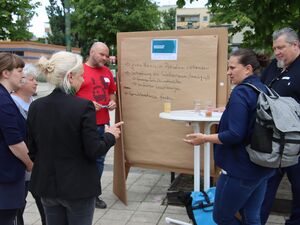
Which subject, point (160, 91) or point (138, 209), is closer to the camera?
point (138, 209)

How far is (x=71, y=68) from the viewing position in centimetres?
240

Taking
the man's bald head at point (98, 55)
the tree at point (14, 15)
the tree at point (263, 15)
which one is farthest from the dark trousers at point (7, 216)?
the tree at point (14, 15)

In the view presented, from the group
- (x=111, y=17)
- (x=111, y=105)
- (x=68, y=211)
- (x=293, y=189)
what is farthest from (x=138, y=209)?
(x=111, y=17)

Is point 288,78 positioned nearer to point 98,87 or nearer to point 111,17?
point 98,87

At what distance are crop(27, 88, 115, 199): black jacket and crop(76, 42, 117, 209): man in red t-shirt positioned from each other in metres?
1.99

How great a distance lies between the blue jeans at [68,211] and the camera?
2.44 meters

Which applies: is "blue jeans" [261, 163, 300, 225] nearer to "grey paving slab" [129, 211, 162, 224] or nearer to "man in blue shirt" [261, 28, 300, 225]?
"man in blue shirt" [261, 28, 300, 225]

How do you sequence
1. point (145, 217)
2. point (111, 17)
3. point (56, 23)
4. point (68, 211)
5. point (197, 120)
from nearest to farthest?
point (68, 211) < point (197, 120) < point (145, 217) < point (111, 17) < point (56, 23)

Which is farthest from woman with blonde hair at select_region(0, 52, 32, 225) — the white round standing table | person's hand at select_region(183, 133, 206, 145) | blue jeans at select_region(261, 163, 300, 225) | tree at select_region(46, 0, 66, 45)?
tree at select_region(46, 0, 66, 45)

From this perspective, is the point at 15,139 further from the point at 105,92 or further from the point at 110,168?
the point at 110,168

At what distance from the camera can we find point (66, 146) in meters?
2.35

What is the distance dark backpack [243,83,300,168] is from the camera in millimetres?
2590

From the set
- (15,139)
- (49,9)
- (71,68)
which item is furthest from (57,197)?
(49,9)

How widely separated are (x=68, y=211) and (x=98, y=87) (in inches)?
85.3
